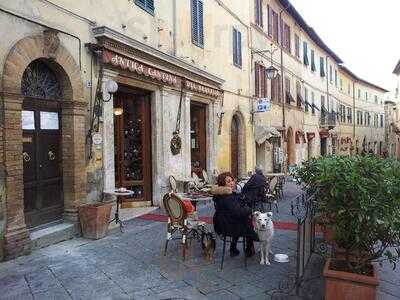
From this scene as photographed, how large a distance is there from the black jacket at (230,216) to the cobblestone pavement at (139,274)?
52 cm

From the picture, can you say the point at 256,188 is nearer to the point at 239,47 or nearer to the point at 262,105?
the point at 262,105

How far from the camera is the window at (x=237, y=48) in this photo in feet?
54.3

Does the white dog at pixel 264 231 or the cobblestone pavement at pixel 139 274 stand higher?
the white dog at pixel 264 231

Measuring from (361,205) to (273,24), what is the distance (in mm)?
18748

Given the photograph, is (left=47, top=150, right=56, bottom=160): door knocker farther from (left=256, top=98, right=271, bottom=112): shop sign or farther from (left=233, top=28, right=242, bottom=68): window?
(left=256, top=98, right=271, bottom=112): shop sign

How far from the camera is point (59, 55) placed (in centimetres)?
741

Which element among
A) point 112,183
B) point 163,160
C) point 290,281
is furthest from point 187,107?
point 290,281

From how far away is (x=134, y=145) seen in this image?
1105cm

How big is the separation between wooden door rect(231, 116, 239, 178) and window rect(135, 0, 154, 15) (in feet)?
23.7

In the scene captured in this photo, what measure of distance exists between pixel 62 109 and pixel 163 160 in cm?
395

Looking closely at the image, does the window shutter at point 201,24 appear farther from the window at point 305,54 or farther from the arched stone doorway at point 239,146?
the window at point 305,54

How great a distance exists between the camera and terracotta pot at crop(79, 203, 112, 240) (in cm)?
750

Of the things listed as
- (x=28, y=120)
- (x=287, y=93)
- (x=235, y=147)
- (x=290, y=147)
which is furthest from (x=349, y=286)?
(x=290, y=147)

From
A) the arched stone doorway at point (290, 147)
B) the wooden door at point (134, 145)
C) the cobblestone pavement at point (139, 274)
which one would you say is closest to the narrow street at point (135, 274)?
the cobblestone pavement at point (139, 274)
